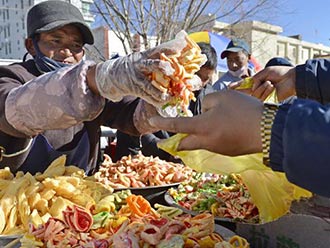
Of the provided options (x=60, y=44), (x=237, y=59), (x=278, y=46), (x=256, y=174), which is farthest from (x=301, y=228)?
(x=278, y=46)

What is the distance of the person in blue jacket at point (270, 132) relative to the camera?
627 millimetres

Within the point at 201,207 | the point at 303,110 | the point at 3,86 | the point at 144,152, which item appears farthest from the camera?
the point at 144,152

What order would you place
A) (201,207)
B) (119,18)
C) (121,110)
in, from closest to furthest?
(201,207) → (121,110) → (119,18)

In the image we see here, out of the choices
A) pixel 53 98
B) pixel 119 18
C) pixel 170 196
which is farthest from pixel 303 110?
pixel 119 18

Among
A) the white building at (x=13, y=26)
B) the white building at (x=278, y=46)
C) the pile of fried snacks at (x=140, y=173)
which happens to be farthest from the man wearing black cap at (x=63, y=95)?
the white building at (x=278, y=46)

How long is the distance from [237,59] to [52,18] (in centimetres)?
263

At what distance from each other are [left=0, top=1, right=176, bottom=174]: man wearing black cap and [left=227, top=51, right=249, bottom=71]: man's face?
7.83 feet

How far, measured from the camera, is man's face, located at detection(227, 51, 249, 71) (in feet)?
13.1

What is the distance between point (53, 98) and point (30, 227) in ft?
1.24

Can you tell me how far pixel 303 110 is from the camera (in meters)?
0.65

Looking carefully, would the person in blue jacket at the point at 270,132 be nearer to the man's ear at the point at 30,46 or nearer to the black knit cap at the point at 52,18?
the black knit cap at the point at 52,18

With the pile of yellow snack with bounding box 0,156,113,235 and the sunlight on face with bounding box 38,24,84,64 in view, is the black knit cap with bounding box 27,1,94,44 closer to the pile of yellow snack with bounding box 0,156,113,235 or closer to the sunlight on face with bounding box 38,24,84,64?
the sunlight on face with bounding box 38,24,84,64

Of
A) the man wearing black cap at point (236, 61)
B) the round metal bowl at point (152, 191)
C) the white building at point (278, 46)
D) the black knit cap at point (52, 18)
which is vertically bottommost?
the white building at point (278, 46)

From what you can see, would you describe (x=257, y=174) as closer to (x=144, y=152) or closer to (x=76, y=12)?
(x=76, y=12)
